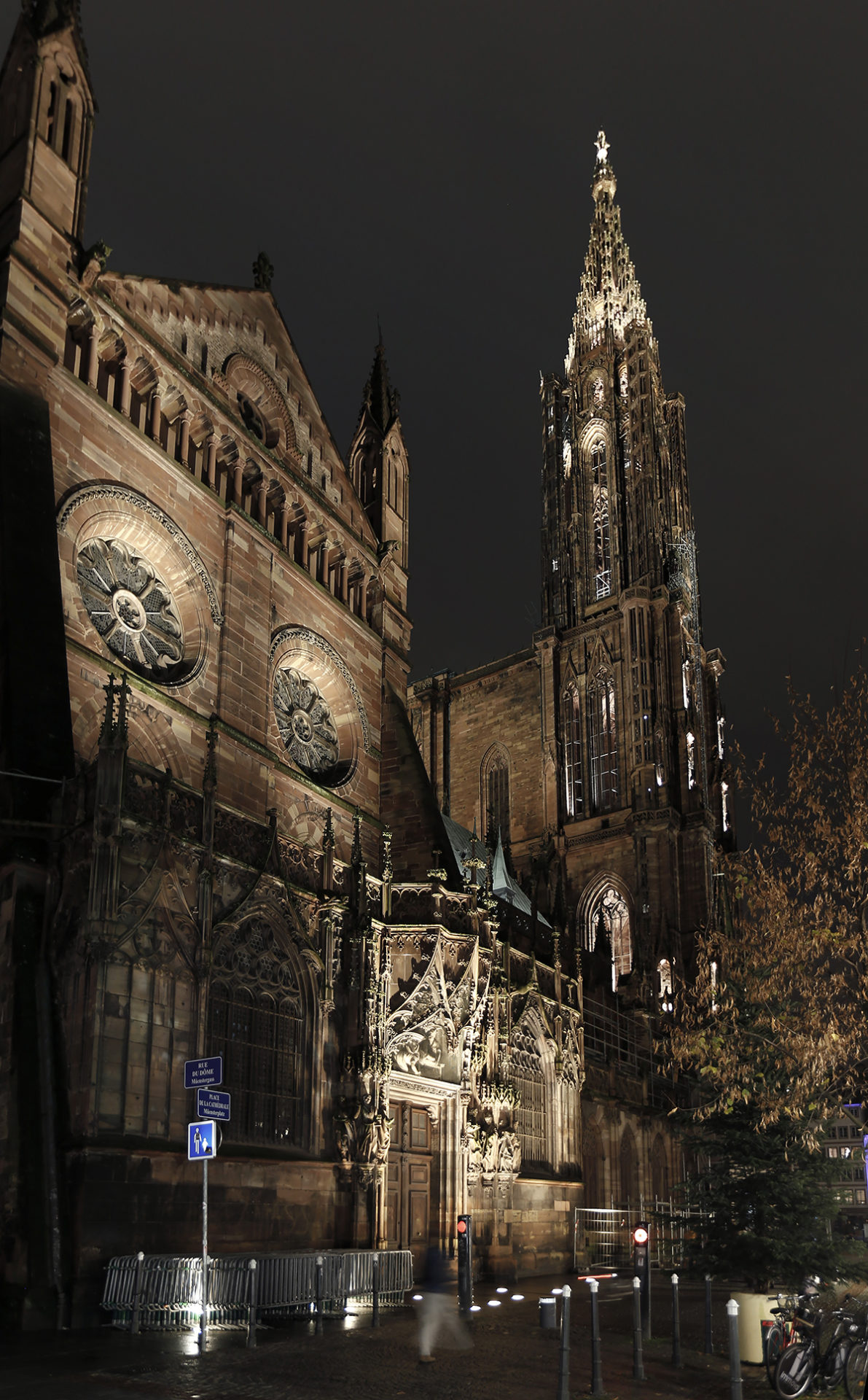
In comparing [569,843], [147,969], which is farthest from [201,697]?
[569,843]

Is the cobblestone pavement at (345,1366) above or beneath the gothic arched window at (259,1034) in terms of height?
beneath

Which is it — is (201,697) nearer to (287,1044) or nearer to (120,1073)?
(287,1044)

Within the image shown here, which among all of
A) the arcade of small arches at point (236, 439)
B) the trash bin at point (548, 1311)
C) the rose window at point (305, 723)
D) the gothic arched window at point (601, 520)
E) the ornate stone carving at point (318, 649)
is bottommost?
the trash bin at point (548, 1311)

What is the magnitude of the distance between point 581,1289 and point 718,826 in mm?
36128

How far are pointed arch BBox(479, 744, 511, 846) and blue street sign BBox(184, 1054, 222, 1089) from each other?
43.2 m

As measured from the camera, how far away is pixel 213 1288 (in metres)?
13.7

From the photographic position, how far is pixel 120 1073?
15047mm

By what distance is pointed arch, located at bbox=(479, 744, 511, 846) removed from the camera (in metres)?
57.2

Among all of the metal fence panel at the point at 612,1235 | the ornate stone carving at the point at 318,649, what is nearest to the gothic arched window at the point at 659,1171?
the metal fence panel at the point at 612,1235

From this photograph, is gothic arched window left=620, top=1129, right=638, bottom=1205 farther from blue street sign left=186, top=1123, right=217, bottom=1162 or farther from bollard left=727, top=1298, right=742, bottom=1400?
bollard left=727, top=1298, right=742, bottom=1400

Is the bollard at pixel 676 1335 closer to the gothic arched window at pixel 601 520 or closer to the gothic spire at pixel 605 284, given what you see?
the gothic arched window at pixel 601 520

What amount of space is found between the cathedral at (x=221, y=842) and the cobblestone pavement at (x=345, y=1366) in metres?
2.14

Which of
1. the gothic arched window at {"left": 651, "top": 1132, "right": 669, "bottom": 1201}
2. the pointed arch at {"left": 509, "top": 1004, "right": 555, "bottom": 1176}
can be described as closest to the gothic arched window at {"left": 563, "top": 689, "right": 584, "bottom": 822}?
the gothic arched window at {"left": 651, "top": 1132, "right": 669, "bottom": 1201}

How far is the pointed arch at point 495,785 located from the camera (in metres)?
57.2
